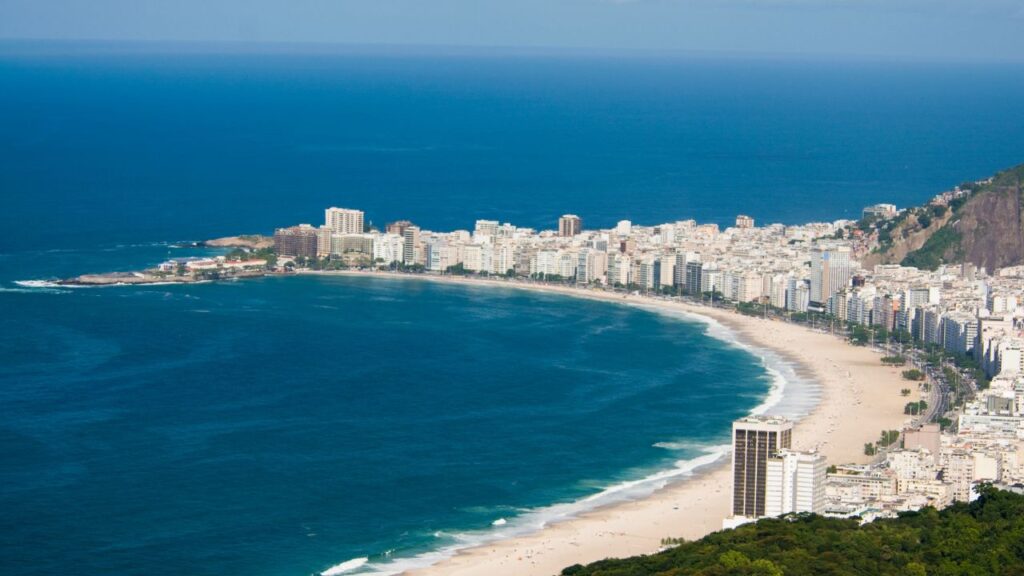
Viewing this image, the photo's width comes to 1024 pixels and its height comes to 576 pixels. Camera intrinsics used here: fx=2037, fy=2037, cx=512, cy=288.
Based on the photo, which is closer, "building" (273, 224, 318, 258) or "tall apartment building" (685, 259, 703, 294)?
"tall apartment building" (685, 259, 703, 294)

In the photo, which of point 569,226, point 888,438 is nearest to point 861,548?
point 888,438

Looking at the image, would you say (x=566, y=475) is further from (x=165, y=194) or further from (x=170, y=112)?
(x=170, y=112)

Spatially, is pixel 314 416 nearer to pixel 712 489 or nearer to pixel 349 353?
pixel 349 353

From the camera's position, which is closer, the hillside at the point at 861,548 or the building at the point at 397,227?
the hillside at the point at 861,548

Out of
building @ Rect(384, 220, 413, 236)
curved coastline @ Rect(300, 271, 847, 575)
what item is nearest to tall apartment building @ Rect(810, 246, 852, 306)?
curved coastline @ Rect(300, 271, 847, 575)

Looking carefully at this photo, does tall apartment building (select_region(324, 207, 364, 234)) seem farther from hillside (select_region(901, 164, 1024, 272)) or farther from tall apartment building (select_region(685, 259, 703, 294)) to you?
hillside (select_region(901, 164, 1024, 272))

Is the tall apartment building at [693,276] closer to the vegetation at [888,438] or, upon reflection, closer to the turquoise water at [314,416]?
the turquoise water at [314,416]

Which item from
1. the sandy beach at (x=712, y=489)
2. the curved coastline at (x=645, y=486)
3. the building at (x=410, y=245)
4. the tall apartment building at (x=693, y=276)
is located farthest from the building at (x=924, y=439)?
the building at (x=410, y=245)
